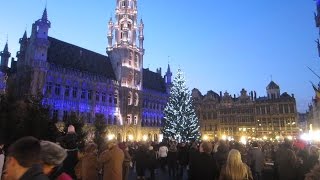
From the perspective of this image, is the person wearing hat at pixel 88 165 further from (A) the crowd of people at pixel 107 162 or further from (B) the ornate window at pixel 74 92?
(B) the ornate window at pixel 74 92

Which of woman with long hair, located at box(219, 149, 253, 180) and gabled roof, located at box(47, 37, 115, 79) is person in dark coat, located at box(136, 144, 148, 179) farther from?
gabled roof, located at box(47, 37, 115, 79)

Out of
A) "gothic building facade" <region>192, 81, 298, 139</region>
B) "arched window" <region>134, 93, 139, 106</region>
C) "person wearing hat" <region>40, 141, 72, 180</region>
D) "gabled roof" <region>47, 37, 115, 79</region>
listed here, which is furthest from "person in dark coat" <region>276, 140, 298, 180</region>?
"gothic building facade" <region>192, 81, 298, 139</region>

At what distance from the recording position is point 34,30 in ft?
150

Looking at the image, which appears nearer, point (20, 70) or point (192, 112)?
point (192, 112)

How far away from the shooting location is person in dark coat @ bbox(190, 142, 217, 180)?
7.04 metres

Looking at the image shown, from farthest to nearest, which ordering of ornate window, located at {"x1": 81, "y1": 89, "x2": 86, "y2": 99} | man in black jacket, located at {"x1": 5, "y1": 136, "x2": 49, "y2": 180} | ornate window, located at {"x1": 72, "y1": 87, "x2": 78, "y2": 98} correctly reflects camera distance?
ornate window, located at {"x1": 81, "y1": 89, "x2": 86, "y2": 99}
ornate window, located at {"x1": 72, "y1": 87, "x2": 78, "y2": 98}
man in black jacket, located at {"x1": 5, "y1": 136, "x2": 49, "y2": 180}

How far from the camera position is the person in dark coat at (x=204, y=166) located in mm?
7035

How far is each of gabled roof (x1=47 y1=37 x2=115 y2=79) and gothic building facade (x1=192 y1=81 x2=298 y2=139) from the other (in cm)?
3077

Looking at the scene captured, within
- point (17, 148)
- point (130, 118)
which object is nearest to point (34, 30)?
point (130, 118)

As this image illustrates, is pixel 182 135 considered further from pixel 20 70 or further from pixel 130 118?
pixel 20 70

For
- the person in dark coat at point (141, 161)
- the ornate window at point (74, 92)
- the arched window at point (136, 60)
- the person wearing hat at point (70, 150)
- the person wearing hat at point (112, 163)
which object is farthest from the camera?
the arched window at point (136, 60)

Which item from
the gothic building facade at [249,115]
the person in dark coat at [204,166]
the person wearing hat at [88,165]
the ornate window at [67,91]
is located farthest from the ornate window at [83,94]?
the person in dark coat at [204,166]

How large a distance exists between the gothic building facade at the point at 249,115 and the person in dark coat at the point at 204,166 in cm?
6610

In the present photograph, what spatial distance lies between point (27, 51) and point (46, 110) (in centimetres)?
3384
